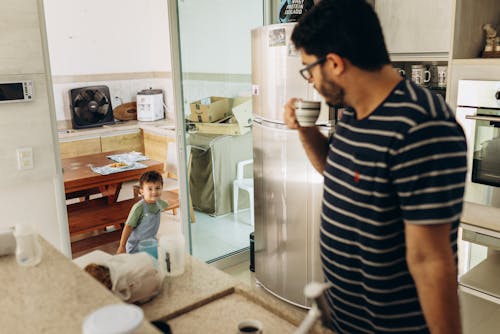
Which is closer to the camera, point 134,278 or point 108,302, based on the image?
point 108,302

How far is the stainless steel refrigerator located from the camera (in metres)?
2.74

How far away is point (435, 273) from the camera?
44.1 inches

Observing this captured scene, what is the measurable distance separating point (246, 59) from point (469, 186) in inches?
73.6

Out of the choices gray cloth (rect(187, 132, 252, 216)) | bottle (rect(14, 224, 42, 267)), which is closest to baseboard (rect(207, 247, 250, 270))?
gray cloth (rect(187, 132, 252, 216))

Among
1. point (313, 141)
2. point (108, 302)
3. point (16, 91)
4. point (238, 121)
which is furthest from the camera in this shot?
point (238, 121)

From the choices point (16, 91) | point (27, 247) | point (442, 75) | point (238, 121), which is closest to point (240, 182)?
point (238, 121)

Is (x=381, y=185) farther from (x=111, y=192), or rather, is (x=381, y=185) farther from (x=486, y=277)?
(x=111, y=192)

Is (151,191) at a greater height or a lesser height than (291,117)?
lesser

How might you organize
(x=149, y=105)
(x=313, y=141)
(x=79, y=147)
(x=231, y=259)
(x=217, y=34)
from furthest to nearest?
1. (x=149, y=105)
2. (x=79, y=147)
3. (x=231, y=259)
4. (x=217, y=34)
5. (x=313, y=141)

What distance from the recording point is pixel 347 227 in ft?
4.37

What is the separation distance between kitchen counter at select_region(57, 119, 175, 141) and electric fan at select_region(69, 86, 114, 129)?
0.10 metres

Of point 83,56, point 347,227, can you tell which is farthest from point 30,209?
point 83,56

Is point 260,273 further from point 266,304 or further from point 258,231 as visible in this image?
point 266,304

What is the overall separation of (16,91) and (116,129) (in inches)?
123
